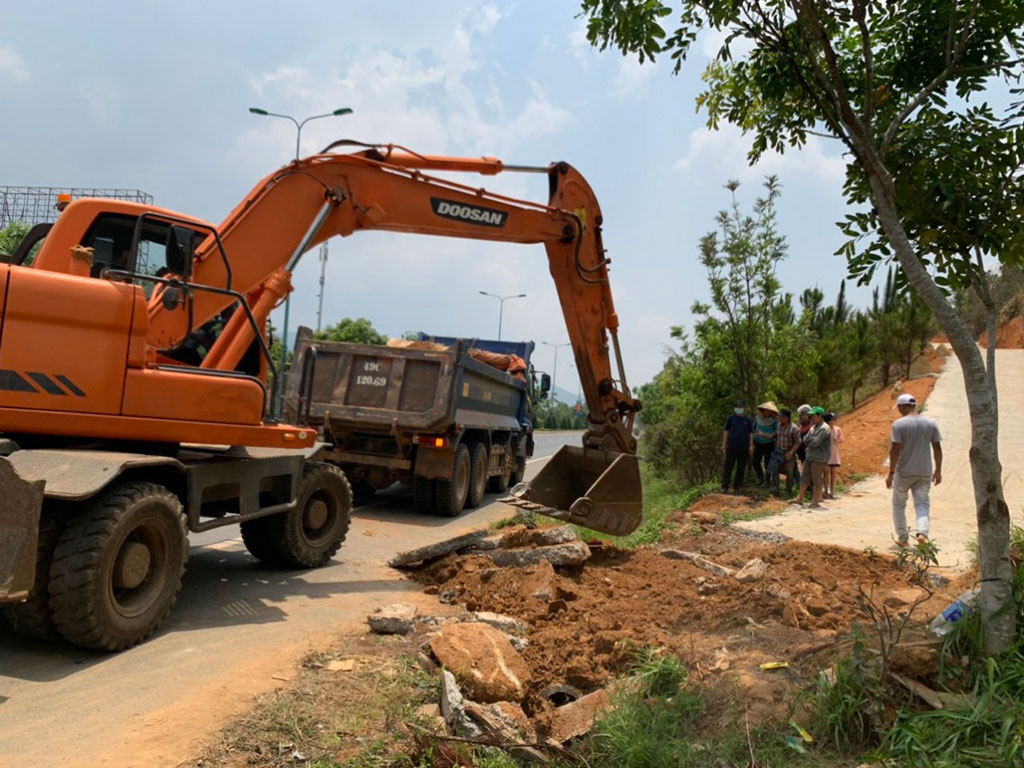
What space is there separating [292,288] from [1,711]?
3.92m

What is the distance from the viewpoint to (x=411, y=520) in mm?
10641

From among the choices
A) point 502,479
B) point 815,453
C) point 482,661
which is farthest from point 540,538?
point 502,479

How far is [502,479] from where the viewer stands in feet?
47.6

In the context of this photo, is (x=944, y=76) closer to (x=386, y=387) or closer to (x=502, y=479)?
(x=386, y=387)

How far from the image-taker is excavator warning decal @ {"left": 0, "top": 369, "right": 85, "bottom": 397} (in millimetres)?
4773

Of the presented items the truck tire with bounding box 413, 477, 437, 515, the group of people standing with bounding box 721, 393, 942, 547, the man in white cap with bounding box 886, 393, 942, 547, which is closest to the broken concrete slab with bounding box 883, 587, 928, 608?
the group of people standing with bounding box 721, 393, 942, 547

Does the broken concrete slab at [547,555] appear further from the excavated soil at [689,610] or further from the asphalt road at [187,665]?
the asphalt road at [187,665]

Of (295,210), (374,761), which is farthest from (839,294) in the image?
(374,761)

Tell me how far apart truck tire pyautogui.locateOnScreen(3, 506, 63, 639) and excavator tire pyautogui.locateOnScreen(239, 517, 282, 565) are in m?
2.40

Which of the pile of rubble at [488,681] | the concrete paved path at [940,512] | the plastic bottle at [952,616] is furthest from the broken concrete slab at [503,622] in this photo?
the concrete paved path at [940,512]

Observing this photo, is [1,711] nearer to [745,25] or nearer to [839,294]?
[745,25]

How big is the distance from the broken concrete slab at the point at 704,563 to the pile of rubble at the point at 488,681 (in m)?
1.81

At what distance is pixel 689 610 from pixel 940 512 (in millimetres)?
7171

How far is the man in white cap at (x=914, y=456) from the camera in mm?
7602
